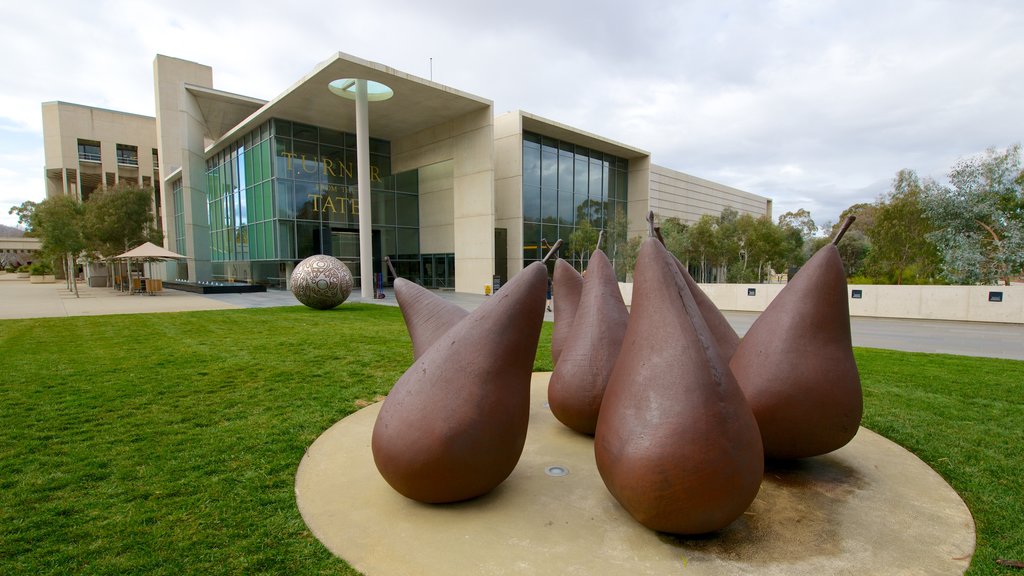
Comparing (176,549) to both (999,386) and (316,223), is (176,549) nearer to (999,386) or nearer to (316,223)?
(999,386)

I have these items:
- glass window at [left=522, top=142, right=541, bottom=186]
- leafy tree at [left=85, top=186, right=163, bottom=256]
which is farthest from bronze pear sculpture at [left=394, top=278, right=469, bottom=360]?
leafy tree at [left=85, top=186, right=163, bottom=256]

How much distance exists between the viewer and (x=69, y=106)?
48188mm

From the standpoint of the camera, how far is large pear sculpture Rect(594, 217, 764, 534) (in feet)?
9.36

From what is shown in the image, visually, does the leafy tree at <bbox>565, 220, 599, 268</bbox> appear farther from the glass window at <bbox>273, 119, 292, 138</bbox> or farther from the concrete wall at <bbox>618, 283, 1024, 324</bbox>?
the glass window at <bbox>273, 119, 292, 138</bbox>

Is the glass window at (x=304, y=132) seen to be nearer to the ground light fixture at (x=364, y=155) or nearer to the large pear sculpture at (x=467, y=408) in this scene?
the ground light fixture at (x=364, y=155)

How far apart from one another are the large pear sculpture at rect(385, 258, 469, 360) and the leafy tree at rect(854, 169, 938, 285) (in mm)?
23941

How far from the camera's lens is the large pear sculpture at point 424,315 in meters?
4.33

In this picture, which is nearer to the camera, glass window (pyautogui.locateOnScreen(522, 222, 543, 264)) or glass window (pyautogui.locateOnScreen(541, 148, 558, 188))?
glass window (pyautogui.locateOnScreen(522, 222, 543, 264))

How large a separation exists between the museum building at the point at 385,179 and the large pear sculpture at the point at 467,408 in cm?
1905

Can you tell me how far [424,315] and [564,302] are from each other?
6.37 feet

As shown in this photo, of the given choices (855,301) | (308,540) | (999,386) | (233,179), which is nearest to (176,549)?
(308,540)

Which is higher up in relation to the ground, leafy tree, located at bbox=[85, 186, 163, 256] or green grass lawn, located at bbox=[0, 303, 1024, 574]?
leafy tree, located at bbox=[85, 186, 163, 256]

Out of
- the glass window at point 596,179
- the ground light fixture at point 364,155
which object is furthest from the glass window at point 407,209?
the glass window at point 596,179

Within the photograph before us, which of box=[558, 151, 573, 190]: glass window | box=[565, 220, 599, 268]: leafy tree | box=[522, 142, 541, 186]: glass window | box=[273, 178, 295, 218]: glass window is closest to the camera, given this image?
box=[273, 178, 295, 218]: glass window
